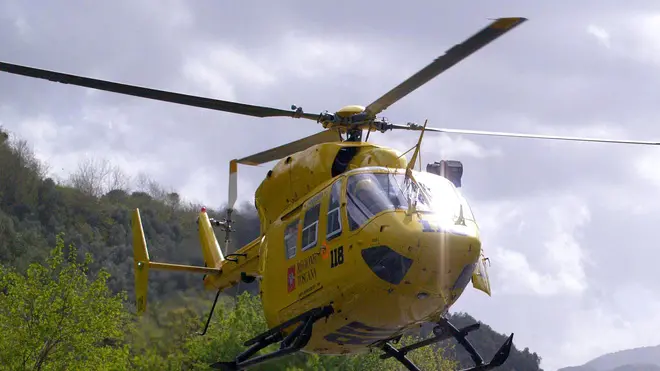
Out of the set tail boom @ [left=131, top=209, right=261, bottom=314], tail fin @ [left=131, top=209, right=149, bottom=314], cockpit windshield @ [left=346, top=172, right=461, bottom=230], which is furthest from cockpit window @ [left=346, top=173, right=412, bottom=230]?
tail fin @ [left=131, top=209, right=149, bottom=314]

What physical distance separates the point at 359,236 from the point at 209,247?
7.79 meters

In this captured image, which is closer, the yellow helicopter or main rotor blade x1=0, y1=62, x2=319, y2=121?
the yellow helicopter

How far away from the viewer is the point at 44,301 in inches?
1142

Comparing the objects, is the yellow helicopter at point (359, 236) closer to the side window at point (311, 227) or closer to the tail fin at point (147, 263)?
the side window at point (311, 227)

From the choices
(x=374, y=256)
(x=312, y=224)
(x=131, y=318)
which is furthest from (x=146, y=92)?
(x=131, y=318)

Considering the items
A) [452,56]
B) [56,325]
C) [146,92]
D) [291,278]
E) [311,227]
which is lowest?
[291,278]

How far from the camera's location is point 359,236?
1237 centimetres

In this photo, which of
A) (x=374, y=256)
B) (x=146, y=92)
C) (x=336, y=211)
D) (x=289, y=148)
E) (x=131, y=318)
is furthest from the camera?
(x=131, y=318)


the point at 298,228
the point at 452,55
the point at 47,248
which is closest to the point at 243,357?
the point at 298,228

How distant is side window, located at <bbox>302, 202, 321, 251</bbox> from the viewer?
43.7 ft

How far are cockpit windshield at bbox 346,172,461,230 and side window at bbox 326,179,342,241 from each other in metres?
0.21

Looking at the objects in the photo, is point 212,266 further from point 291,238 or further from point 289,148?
point 291,238

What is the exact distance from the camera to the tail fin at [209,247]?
755 inches

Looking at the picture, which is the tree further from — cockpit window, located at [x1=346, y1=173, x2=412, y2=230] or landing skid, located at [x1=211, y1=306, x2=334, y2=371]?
cockpit window, located at [x1=346, y1=173, x2=412, y2=230]
